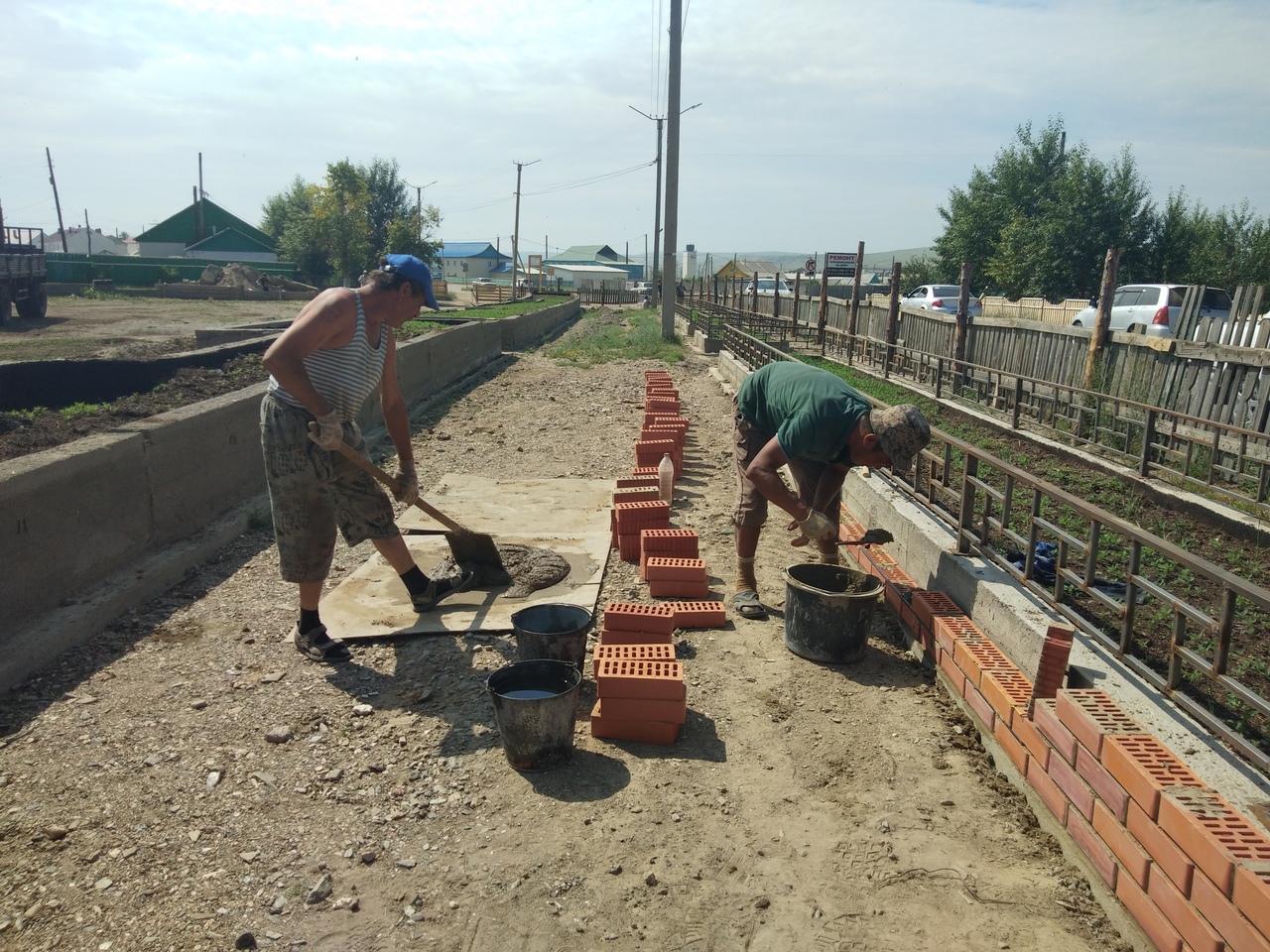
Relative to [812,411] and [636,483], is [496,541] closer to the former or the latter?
[636,483]

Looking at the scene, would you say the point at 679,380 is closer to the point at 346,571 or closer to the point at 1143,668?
the point at 346,571

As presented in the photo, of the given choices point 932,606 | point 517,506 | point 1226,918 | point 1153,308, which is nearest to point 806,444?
point 932,606

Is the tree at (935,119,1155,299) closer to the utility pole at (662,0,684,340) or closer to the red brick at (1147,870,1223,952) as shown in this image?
the utility pole at (662,0,684,340)

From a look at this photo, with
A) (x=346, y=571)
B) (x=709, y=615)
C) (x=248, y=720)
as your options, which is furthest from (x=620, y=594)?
(x=248, y=720)

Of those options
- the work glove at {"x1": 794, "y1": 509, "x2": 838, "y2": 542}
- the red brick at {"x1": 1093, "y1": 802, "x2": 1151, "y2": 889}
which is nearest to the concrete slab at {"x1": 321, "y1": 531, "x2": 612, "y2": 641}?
the work glove at {"x1": 794, "y1": 509, "x2": 838, "y2": 542}

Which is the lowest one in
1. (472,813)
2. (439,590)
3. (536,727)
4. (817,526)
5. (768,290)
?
(472,813)

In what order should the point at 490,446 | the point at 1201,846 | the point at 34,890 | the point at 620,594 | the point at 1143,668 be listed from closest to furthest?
1. the point at 1201,846
2. the point at 34,890
3. the point at 1143,668
4. the point at 620,594
5. the point at 490,446

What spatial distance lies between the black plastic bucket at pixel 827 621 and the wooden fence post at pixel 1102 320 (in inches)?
262

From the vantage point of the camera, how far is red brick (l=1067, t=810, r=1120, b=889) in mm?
2564

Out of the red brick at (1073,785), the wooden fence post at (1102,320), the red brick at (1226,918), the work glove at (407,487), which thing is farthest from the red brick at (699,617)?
the wooden fence post at (1102,320)

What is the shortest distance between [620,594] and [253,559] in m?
2.36

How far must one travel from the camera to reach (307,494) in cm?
397

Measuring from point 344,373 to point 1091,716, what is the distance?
3248 millimetres

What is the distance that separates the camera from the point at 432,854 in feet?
9.09
